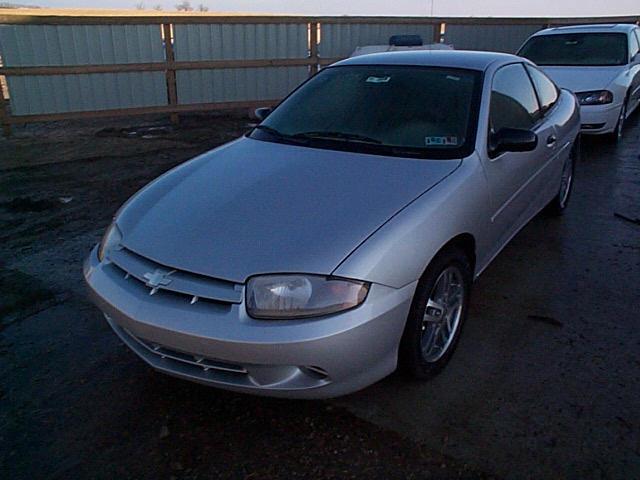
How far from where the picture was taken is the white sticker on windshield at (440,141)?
3.14m

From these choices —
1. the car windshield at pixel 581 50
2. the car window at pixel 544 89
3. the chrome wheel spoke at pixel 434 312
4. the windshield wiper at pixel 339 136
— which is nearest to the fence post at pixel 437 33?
the car windshield at pixel 581 50

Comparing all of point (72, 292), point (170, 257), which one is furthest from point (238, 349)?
point (72, 292)

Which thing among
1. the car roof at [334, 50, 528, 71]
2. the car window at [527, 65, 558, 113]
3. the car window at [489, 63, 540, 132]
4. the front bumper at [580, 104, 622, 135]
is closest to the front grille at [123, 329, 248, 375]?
the car window at [489, 63, 540, 132]

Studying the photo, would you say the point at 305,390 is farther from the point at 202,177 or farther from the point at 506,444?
the point at 202,177

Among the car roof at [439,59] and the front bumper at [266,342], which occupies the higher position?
the car roof at [439,59]

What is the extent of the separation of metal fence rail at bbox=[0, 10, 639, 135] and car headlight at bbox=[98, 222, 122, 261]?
6.98 metres

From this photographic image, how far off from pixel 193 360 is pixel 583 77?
7.17 metres

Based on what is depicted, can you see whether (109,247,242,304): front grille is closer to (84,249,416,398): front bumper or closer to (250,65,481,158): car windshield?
(84,249,416,398): front bumper

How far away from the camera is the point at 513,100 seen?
3830 mm

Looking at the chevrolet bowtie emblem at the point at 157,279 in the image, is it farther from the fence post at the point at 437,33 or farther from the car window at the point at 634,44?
the fence post at the point at 437,33

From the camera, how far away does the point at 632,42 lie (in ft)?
28.0

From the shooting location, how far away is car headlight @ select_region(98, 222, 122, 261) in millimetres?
2754

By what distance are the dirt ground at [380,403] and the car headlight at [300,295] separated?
24.6 inches

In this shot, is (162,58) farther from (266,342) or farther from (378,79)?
(266,342)
